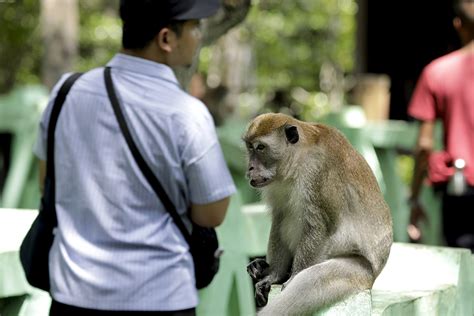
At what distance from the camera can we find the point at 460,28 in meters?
6.04

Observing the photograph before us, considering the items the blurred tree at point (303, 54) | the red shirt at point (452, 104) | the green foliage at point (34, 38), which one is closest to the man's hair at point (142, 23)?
the red shirt at point (452, 104)

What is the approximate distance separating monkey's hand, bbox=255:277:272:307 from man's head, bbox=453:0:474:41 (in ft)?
8.94

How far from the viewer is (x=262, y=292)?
12.1 ft

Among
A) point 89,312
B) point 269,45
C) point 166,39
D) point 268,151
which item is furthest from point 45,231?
point 269,45

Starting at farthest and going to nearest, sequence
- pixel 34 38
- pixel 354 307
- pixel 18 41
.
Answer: pixel 34 38 → pixel 18 41 → pixel 354 307

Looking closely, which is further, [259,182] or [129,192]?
[259,182]

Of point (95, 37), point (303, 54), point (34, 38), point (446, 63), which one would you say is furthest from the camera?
point (303, 54)

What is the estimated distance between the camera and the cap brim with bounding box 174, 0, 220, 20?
3551 mm

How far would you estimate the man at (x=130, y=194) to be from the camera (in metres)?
3.37

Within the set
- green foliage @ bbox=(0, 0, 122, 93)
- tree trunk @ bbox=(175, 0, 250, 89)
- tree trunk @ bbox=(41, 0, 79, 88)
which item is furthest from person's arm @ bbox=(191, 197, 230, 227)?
green foliage @ bbox=(0, 0, 122, 93)

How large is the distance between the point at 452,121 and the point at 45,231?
299 centimetres

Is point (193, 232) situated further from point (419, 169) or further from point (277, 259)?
point (419, 169)

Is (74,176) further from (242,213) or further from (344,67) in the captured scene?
(344,67)

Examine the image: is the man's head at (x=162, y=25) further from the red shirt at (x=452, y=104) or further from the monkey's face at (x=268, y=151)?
the red shirt at (x=452, y=104)
